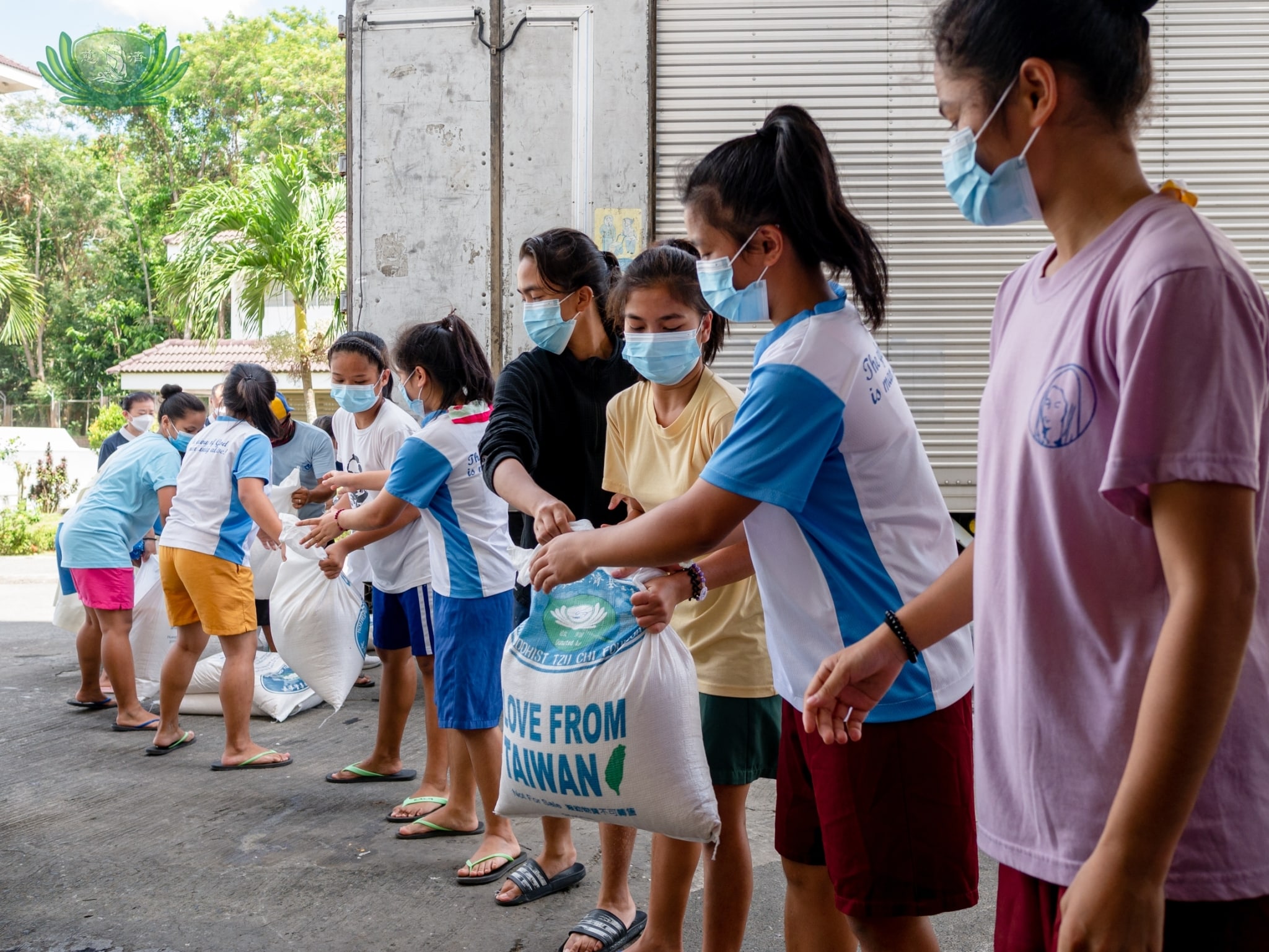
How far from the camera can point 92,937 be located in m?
3.14

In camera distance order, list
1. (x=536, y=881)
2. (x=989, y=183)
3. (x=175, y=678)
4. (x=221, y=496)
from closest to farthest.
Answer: (x=989, y=183)
(x=536, y=881)
(x=221, y=496)
(x=175, y=678)

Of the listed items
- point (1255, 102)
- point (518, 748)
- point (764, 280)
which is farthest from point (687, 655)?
point (1255, 102)

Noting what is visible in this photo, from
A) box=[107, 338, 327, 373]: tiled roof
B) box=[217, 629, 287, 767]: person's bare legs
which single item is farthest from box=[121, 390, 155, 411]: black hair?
box=[107, 338, 327, 373]: tiled roof

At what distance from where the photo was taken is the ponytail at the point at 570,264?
3.02m

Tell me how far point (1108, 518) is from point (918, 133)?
4.69 metres

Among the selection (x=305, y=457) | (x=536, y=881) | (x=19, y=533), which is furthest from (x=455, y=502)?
(x=19, y=533)

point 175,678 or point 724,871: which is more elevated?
point 724,871

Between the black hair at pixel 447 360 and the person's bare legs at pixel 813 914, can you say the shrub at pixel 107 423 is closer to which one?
the black hair at pixel 447 360

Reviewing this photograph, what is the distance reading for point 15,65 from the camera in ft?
78.7

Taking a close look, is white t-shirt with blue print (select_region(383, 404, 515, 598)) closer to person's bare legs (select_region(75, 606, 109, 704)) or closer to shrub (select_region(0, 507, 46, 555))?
person's bare legs (select_region(75, 606, 109, 704))

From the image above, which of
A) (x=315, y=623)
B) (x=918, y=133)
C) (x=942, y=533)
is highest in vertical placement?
(x=918, y=133)

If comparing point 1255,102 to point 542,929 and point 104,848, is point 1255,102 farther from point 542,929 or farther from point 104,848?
point 104,848

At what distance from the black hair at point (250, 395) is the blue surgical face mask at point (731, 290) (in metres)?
3.74

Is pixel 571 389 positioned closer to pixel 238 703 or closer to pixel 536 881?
pixel 536 881
